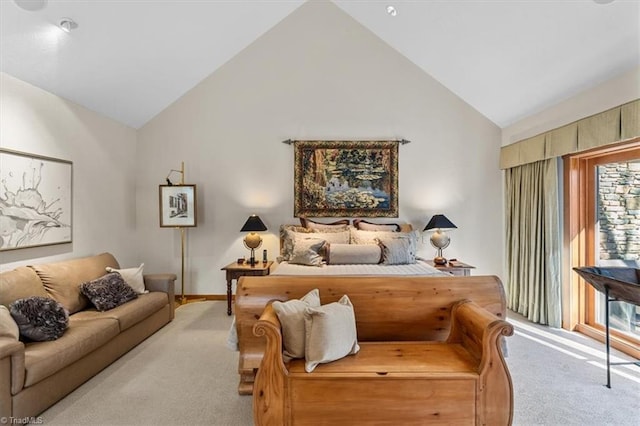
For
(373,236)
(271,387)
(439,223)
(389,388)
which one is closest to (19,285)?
(271,387)

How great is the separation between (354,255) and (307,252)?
1.87 feet

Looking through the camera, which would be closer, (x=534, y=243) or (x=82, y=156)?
(x=82, y=156)

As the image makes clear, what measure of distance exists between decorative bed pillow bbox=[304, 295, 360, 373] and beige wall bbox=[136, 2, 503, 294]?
2.88 m

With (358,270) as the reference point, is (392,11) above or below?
above

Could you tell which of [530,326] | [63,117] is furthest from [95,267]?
[530,326]

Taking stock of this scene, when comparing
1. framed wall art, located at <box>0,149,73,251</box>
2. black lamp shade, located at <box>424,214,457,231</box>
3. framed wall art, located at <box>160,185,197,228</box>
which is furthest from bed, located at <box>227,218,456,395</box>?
framed wall art, located at <box>0,149,73,251</box>

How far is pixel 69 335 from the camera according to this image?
2.42m

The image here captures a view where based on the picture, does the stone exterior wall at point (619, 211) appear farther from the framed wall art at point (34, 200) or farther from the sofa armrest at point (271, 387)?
the framed wall art at point (34, 200)

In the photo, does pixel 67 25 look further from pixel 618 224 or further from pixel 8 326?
pixel 618 224

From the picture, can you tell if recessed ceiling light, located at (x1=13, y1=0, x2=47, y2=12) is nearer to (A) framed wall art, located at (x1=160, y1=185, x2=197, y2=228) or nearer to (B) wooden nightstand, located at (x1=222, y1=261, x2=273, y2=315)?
(A) framed wall art, located at (x1=160, y1=185, x2=197, y2=228)

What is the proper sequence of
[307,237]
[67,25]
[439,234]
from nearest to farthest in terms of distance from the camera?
[67,25]
[307,237]
[439,234]

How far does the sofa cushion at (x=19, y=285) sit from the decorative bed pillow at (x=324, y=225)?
288cm

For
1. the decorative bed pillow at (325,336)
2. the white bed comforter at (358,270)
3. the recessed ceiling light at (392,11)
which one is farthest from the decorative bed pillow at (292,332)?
the recessed ceiling light at (392,11)

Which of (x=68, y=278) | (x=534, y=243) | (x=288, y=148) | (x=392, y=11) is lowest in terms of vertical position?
(x=68, y=278)
